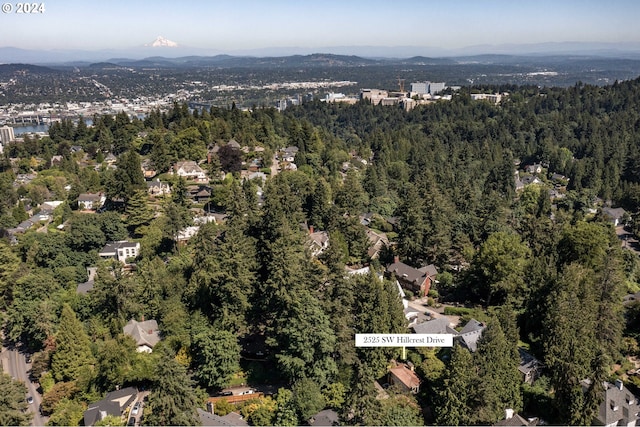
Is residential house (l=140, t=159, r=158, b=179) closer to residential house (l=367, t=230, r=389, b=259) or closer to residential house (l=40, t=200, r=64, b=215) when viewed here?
residential house (l=40, t=200, r=64, b=215)

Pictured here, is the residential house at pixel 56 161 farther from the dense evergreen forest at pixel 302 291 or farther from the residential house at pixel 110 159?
the residential house at pixel 110 159

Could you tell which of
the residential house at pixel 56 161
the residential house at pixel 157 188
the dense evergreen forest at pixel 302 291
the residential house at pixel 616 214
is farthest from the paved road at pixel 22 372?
the residential house at pixel 616 214

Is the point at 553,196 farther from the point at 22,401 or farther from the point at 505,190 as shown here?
the point at 22,401

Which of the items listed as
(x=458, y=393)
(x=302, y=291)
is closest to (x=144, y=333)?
(x=302, y=291)

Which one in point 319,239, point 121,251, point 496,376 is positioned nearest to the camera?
point 496,376

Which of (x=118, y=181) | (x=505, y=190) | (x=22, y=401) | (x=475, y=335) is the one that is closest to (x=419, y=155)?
(x=505, y=190)

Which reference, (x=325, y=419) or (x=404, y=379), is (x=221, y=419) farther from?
(x=404, y=379)
